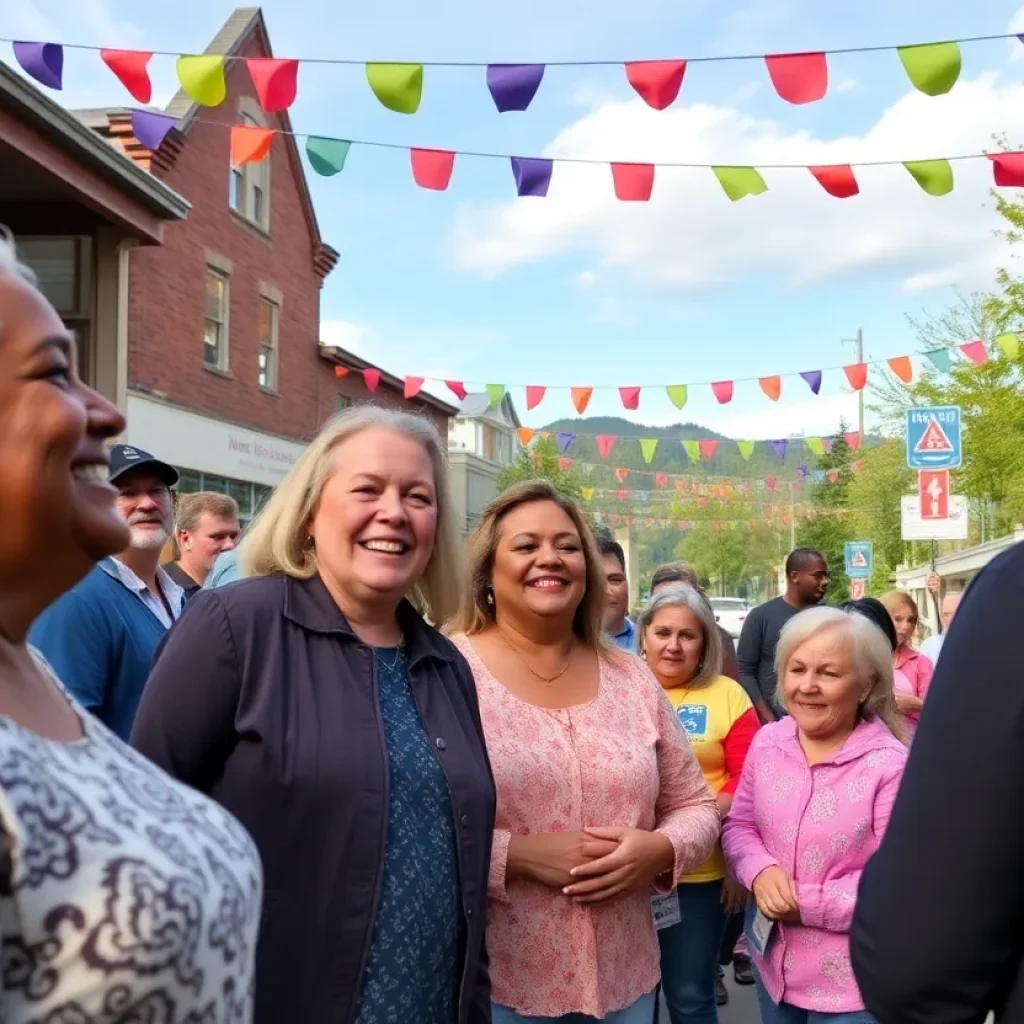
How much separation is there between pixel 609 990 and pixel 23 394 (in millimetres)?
2294

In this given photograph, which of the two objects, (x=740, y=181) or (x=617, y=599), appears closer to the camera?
(x=617, y=599)

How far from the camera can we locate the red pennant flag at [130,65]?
22.1ft

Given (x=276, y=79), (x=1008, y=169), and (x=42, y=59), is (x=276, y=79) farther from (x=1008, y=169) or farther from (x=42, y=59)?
(x=1008, y=169)

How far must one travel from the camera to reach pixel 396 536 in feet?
8.09

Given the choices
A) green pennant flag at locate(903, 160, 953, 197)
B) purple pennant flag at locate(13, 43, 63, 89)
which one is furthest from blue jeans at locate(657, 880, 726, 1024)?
purple pennant flag at locate(13, 43, 63, 89)

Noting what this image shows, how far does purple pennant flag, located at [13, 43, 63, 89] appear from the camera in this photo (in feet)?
22.1

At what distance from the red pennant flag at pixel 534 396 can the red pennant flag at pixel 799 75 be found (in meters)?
11.7

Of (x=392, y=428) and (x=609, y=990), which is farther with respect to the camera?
(x=609, y=990)

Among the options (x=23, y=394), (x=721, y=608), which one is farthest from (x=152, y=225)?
(x=721, y=608)

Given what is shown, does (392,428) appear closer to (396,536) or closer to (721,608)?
(396,536)

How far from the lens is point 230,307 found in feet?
58.6

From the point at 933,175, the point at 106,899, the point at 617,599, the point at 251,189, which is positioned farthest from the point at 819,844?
the point at 251,189

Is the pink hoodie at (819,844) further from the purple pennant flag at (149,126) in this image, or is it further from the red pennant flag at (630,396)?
the red pennant flag at (630,396)

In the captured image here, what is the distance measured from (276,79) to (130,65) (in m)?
0.86
